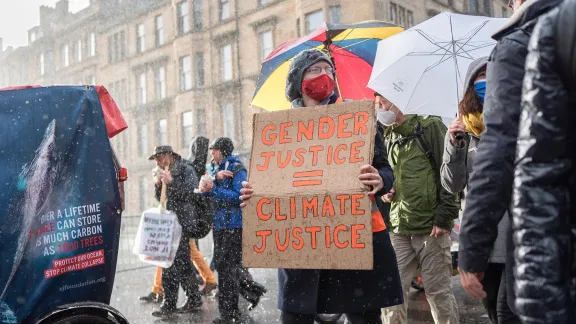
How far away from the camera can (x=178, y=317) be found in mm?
6301

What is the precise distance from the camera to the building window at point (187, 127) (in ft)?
103

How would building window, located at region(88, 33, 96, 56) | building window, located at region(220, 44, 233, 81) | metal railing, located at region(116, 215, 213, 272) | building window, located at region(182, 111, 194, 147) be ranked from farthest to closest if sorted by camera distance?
building window, located at region(88, 33, 96, 56)
building window, located at region(182, 111, 194, 147)
building window, located at region(220, 44, 233, 81)
metal railing, located at region(116, 215, 213, 272)

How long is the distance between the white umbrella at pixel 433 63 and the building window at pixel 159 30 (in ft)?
105

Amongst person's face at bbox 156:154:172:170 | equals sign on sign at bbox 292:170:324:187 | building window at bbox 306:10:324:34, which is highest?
building window at bbox 306:10:324:34

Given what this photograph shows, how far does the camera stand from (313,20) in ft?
76.8

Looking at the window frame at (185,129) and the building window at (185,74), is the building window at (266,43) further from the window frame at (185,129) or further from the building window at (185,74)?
the window frame at (185,129)

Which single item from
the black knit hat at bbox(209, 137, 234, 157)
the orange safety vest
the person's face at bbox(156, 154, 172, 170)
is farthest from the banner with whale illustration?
the person's face at bbox(156, 154, 172, 170)

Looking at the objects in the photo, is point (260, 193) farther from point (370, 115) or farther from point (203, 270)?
point (203, 270)

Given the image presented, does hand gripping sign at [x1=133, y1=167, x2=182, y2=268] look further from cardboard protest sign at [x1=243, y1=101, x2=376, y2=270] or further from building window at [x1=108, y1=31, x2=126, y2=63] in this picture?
building window at [x1=108, y1=31, x2=126, y2=63]

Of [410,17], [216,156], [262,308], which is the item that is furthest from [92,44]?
[262,308]

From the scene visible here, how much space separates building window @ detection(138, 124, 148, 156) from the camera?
3624 centimetres

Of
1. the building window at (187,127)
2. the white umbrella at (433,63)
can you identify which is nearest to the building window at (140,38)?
the building window at (187,127)

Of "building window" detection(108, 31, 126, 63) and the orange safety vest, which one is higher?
"building window" detection(108, 31, 126, 63)

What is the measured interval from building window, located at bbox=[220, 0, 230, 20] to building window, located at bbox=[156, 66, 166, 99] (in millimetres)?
6511
